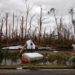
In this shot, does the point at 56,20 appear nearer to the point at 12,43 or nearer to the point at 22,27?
the point at 22,27

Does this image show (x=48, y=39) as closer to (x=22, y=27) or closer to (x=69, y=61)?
(x=22, y=27)

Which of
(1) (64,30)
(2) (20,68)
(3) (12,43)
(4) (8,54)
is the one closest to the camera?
(2) (20,68)

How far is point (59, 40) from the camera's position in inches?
1908

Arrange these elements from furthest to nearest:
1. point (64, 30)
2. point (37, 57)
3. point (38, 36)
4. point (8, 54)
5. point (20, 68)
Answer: point (64, 30) → point (38, 36) → point (8, 54) → point (37, 57) → point (20, 68)

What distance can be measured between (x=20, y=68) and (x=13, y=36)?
31680 millimetres

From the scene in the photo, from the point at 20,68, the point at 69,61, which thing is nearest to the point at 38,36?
the point at 69,61

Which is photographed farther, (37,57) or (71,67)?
(37,57)

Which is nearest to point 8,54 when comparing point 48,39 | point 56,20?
point 48,39

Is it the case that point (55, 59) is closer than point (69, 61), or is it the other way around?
point (69, 61)

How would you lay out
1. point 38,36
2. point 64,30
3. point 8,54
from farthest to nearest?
1. point 64,30
2. point 38,36
3. point 8,54

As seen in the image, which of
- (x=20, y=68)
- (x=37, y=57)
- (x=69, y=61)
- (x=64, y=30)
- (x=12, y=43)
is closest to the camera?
(x=20, y=68)

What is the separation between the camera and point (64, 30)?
56.2m

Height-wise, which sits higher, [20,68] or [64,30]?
[64,30]

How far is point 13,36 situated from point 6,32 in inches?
66.5
